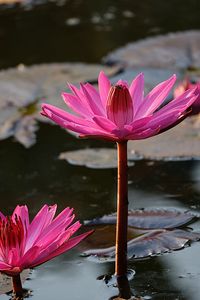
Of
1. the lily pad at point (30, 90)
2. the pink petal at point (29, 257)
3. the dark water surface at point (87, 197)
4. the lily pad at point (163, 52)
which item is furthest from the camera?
the lily pad at point (163, 52)

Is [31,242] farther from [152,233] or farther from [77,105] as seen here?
[152,233]

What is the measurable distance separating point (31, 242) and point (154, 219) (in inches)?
19.2

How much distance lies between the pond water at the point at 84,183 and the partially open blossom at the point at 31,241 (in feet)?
0.64

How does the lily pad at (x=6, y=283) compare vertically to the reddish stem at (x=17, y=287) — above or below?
A: below

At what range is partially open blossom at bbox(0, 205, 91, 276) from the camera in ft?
3.66

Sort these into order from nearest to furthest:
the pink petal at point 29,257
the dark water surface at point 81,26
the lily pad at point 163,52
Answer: the pink petal at point 29,257 < the lily pad at point 163,52 < the dark water surface at point 81,26

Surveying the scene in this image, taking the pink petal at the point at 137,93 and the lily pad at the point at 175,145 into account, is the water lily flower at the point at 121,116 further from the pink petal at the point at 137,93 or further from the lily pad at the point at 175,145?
the lily pad at the point at 175,145

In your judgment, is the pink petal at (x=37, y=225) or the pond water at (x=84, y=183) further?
the pond water at (x=84, y=183)

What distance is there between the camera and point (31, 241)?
116 centimetres

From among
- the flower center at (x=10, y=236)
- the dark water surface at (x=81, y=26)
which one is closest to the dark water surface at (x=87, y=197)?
the flower center at (x=10, y=236)

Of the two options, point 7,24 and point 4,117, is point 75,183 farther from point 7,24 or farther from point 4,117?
point 7,24

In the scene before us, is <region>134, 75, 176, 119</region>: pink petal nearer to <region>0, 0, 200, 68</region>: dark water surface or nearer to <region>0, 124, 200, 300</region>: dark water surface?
<region>0, 124, 200, 300</region>: dark water surface

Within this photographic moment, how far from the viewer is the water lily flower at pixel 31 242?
3.66ft

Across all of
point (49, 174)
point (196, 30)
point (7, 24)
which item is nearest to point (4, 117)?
point (49, 174)
